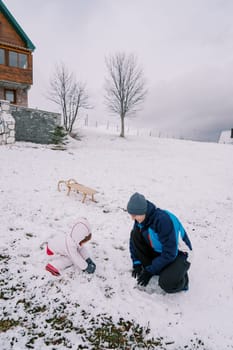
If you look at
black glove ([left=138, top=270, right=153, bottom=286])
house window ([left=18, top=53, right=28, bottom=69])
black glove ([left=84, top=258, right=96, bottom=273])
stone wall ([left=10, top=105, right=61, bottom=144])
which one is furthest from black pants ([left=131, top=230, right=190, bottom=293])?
house window ([left=18, top=53, right=28, bottom=69])

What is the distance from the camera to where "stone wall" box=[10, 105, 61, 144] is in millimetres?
13266

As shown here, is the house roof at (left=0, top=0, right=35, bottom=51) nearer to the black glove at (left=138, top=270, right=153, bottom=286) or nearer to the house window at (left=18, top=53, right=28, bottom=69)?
the house window at (left=18, top=53, right=28, bottom=69)

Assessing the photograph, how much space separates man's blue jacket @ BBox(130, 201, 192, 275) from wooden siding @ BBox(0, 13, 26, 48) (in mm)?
21235

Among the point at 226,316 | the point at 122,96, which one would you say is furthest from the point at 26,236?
the point at 122,96

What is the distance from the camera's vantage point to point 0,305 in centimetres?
224

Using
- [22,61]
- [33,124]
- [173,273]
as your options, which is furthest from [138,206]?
[22,61]

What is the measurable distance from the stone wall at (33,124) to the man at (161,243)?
43.5 feet

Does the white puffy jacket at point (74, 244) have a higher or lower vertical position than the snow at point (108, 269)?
higher

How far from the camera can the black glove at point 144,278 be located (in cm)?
267

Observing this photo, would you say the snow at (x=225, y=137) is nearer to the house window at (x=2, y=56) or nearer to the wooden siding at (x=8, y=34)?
the wooden siding at (x=8, y=34)

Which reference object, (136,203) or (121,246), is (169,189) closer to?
(121,246)

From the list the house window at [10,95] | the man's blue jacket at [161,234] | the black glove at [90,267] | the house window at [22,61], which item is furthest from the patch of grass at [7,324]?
the house window at [10,95]

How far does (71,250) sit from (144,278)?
3.62 ft

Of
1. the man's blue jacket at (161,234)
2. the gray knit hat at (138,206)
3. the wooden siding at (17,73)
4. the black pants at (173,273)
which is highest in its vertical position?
the wooden siding at (17,73)
